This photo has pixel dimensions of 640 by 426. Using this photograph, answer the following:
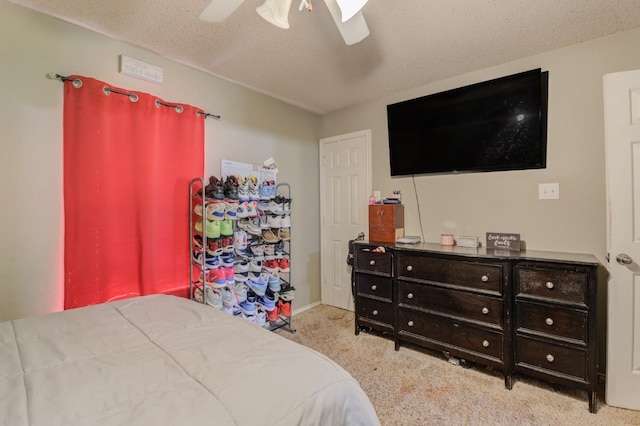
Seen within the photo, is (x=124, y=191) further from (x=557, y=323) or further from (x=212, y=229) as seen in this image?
(x=557, y=323)

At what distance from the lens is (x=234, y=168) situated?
281cm

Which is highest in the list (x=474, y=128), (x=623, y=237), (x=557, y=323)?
(x=474, y=128)

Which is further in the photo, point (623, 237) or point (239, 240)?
point (239, 240)

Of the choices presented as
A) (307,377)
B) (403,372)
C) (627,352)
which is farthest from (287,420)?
(627,352)

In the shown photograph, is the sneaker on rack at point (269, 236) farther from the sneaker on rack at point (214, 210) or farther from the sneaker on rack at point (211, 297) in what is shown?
the sneaker on rack at point (211, 297)

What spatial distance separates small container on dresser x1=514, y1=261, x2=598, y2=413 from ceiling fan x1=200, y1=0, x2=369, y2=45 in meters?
1.84

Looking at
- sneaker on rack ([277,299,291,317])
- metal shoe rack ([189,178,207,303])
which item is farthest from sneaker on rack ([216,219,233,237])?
sneaker on rack ([277,299,291,317])

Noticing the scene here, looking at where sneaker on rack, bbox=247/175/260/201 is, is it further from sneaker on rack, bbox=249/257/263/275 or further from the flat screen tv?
the flat screen tv

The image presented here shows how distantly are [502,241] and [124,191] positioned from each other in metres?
2.89

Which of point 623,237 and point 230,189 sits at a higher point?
point 230,189

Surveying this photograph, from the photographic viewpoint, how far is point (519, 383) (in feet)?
6.73

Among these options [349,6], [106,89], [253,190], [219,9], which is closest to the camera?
[349,6]

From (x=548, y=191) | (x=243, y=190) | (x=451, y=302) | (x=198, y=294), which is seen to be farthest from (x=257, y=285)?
(x=548, y=191)

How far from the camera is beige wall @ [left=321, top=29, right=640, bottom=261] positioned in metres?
2.10
